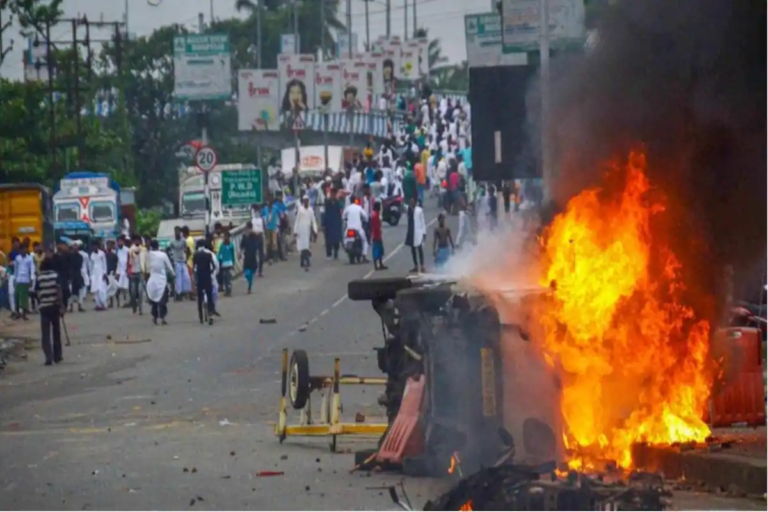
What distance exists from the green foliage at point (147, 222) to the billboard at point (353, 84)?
761cm

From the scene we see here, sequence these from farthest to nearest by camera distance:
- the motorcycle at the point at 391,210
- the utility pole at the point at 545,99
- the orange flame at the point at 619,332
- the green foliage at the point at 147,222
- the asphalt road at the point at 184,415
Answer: the green foliage at the point at 147,222, the motorcycle at the point at 391,210, the utility pole at the point at 545,99, the orange flame at the point at 619,332, the asphalt road at the point at 184,415

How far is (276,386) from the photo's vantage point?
19.6m

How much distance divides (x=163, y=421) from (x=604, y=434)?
5.93m

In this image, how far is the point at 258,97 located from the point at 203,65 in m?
4.37

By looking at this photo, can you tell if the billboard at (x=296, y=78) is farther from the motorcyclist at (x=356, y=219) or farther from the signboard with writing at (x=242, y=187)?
the motorcyclist at (x=356, y=219)

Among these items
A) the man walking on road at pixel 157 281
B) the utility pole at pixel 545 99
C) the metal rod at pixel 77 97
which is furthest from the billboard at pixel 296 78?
the utility pole at pixel 545 99

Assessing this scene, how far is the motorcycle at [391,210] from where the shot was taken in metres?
47.9

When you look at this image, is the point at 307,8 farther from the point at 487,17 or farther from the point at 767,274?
the point at 767,274

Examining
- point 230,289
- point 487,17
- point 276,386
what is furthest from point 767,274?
point 230,289

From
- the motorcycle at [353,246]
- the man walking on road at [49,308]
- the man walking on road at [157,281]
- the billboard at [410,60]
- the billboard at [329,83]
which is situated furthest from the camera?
the billboard at [410,60]

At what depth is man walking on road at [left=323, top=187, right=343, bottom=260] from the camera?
39.2 meters

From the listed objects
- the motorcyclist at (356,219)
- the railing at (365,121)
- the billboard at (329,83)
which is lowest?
the motorcyclist at (356,219)

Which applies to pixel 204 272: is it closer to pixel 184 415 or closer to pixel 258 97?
pixel 184 415

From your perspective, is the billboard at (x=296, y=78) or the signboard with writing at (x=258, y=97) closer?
the signboard with writing at (x=258, y=97)
